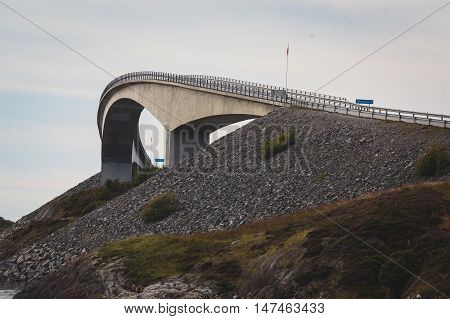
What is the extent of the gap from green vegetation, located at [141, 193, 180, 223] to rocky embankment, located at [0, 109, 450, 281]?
0.73 metres

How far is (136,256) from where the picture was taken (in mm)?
56750

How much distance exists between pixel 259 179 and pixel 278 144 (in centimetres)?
653

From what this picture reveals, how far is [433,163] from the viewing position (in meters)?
61.0

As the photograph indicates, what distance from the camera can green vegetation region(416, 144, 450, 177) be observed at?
6050cm

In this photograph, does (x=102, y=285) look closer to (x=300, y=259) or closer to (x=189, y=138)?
(x=300, y=259)

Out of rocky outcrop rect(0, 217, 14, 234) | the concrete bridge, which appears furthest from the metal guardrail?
rocky outcrop rect(0, 217, 14, 234)

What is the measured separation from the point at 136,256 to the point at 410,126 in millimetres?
26416

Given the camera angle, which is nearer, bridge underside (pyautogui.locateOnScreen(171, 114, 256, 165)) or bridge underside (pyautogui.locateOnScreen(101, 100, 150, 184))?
bridge underside (pyautogui.locateOnScreen(171, 114, 256, 165))

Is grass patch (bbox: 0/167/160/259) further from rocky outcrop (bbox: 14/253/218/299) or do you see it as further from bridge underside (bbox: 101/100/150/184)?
rocky outcrop (bbox: 14/253/218/299)

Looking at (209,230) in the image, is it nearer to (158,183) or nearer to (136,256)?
(136,256)

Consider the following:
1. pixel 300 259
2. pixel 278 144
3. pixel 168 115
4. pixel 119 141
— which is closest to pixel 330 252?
pixel 300 259

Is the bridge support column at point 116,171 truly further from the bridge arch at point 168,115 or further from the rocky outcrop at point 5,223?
the rocky outcrop at point 5,223
